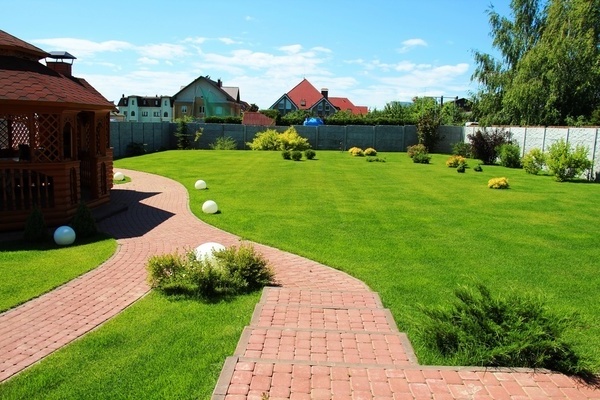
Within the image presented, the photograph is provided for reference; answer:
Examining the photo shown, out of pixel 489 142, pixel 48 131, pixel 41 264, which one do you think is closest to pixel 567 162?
pixel 489 142

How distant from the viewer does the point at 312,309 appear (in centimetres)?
563

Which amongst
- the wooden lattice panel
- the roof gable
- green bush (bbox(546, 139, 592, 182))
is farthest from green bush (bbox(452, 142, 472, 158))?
the roof gable

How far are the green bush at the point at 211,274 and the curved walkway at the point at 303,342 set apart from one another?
323 mm

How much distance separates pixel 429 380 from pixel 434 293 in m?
2.92

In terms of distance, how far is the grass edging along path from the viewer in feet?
22.6

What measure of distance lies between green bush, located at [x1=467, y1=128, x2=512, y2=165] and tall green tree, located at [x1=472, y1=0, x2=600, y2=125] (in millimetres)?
4019

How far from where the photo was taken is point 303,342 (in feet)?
14.9

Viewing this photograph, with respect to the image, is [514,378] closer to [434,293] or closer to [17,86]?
[434,293]

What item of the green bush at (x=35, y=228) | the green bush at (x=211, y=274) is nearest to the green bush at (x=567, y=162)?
the green bush at (x=211, y=274)

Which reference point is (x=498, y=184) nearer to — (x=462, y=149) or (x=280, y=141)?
(x=462, y=149)

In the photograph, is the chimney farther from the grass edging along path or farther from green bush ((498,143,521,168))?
green bush ((498,143,521,168))

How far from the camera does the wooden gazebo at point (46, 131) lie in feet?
32.8

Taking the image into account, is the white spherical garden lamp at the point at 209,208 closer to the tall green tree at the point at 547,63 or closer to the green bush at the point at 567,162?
the green bush at the point at 567,162

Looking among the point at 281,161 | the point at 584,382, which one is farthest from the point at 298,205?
the point at 281,161
